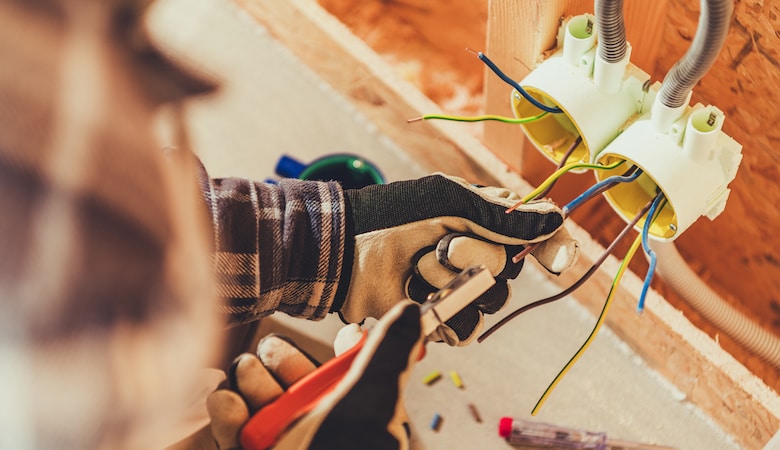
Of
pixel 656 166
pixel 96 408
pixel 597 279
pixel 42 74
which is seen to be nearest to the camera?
pixel 42 74

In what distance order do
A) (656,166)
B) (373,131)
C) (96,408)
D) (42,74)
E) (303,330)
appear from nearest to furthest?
1. (42,74)
2. (96,408)
3. (656,166)
4. (303,330)
5. (373,131)

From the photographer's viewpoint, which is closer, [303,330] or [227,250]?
[227,250]

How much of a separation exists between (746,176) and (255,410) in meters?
0.68

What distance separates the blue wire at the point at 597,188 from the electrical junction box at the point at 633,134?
0.07 feet

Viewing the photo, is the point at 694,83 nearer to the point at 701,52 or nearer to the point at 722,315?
the point at 701,52

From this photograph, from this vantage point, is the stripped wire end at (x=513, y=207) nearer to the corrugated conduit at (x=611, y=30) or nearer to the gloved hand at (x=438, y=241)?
the gloved hand at (x=438, y=241)

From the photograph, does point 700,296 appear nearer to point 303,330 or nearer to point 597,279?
point 597,279

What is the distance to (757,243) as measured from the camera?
96 centimetres

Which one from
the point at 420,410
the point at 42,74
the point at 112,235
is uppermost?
the point at 42,74

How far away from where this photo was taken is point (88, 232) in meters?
0.41

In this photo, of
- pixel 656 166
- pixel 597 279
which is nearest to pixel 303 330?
pixel 597 279

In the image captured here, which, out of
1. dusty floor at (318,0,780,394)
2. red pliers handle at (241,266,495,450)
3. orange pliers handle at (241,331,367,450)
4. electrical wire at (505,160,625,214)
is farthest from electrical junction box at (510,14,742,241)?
dusty floor at (318,0,780,394)

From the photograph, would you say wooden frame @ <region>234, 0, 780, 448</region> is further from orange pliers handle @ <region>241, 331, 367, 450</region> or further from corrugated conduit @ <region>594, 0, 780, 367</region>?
orange pliers handle @ <region>241, 331, 367, 450</region>

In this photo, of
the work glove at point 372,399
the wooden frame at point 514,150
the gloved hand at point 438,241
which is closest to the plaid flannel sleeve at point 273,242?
the gloved hand at point 438,241
